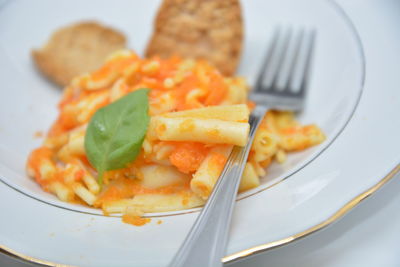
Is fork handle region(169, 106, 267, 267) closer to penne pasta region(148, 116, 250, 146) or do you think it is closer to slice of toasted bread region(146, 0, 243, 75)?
penne pasta region(148, 116, 250, 146)

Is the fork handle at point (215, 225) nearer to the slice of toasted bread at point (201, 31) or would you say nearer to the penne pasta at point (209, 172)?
the penne pasta at point (209, 172)

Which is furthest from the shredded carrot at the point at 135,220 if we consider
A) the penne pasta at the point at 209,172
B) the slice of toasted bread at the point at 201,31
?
the slice of toasted bread at the point at 201,31

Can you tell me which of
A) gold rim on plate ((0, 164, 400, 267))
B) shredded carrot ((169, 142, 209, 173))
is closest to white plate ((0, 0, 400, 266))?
gold rim on plate ((0, 164, 400, 267))

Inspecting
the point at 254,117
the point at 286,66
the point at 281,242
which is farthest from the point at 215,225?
the point at 286,66

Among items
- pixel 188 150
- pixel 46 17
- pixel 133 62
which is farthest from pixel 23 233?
pixel 46 17

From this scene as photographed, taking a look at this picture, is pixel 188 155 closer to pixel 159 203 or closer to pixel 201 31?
pixel 159 203
